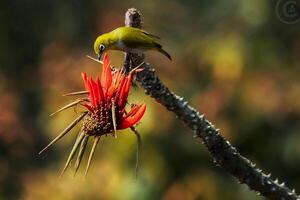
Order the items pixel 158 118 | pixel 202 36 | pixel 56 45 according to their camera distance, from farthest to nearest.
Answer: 1. pixel 56 45
2. pixel 202 36
3. pixel 158 118

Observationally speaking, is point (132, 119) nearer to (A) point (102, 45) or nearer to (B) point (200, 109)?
(A) point (102, 45)

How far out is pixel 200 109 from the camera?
513 centimetres

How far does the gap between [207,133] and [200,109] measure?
11.4 feet

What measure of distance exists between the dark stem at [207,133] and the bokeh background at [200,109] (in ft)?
9.17

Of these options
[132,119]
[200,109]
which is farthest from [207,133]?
[200,109]

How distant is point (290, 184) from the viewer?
4980 millimetres

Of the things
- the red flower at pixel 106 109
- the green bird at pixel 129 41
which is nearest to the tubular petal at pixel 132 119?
the red flower at pixel 106 109

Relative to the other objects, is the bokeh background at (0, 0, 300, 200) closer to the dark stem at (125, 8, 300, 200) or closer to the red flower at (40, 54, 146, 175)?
the dark stem at (125, 8, 300, 200)

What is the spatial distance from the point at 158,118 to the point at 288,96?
0.80m

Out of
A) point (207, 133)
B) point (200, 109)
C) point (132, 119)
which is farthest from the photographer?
point (200, 109)

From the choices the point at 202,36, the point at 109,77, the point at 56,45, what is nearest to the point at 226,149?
the point at 109,77

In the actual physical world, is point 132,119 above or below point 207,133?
below

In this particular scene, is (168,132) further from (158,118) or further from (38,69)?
(38,69)

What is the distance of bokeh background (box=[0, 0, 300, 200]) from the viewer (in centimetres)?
488
